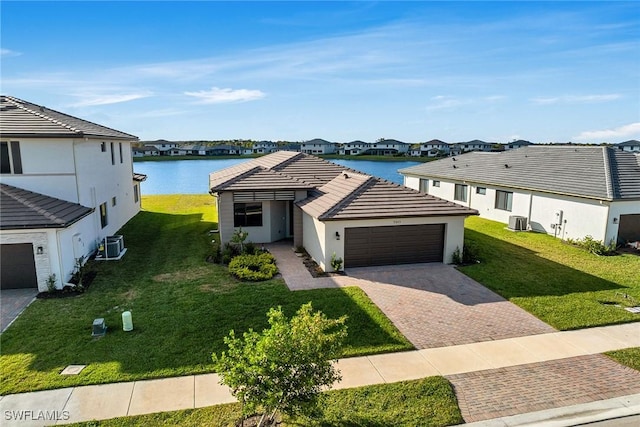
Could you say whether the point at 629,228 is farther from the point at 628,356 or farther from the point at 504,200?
the point at 628,356

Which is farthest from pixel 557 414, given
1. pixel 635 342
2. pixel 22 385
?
pixel 22 385

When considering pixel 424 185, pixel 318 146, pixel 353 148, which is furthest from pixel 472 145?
pixel 424 185

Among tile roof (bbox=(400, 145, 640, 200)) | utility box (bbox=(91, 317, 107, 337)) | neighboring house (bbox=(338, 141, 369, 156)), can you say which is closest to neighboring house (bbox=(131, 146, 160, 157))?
neighboring house (bbox=(338, 141, 369, 156))

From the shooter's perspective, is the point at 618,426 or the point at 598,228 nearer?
the point at 618,426

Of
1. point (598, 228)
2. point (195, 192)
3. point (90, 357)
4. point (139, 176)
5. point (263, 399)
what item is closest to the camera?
point (263, 399)

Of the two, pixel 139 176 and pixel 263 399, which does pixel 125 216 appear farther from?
pixel 263 399

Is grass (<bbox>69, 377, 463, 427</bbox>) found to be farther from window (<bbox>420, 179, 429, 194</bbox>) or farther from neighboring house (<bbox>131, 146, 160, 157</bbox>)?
neighboring house (<bbox>131, 146, 160, 157</bbox>)
